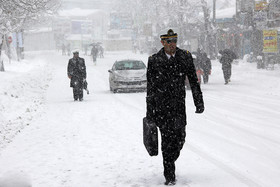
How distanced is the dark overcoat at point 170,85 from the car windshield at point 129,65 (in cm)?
1473

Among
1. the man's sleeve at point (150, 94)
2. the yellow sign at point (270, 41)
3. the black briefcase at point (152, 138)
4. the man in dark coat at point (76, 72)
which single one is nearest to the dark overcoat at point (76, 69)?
the man in dark coat at point (76, 72)

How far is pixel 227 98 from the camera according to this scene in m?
16.1

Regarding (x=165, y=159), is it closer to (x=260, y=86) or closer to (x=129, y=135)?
(x=129, y=135)

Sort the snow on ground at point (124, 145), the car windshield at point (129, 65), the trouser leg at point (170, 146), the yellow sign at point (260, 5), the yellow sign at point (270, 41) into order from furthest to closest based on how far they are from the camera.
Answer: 1. the yellow sign at point (260, 5)
2. the yellow sign at point (270, 41)
3. the car windshield at point (129, 65)
4. the snow on ground at point (124, 145)
5. the trouser leg at point (170, 146)

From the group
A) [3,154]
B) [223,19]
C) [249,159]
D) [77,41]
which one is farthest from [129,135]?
[77,41]

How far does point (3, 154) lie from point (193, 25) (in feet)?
186

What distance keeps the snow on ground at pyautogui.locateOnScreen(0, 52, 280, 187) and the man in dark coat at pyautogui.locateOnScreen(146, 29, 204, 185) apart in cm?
52

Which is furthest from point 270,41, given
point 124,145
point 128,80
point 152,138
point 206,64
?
point 152,138

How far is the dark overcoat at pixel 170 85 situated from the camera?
569 centimetres

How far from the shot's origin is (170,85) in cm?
570

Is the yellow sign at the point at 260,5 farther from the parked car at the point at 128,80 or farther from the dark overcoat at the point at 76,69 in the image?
the dark overcoat at the point at 76,69

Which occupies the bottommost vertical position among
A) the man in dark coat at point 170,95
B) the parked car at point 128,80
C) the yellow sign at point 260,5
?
the parked car at point 128,80

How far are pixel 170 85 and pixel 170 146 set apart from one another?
2.46ft

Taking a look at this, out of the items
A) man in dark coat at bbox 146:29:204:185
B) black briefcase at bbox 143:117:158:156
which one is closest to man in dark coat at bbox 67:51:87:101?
man in dark coat at bbox 146:29:204:185
